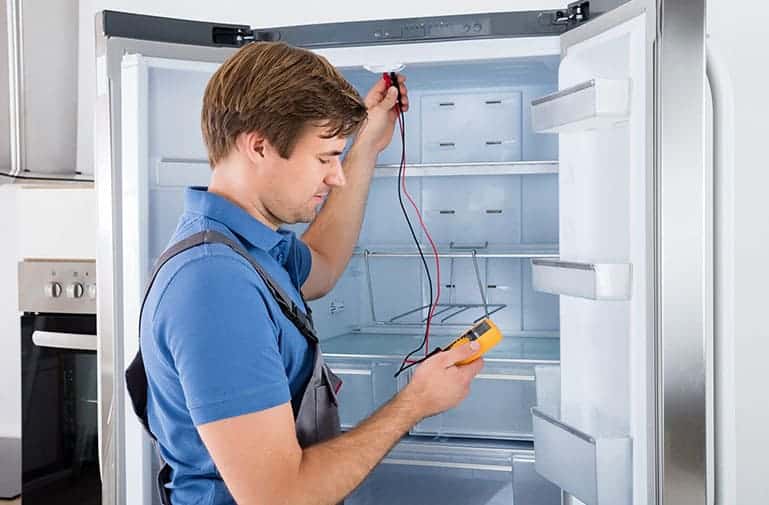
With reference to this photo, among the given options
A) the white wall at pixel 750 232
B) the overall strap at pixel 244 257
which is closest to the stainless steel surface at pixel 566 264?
the overall strap at pixel 244 257

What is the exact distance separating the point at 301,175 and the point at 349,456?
396mm

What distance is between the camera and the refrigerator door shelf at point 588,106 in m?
1.30

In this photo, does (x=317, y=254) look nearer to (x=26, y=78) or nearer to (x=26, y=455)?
(x=26, y=78)

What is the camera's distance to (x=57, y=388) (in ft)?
8.03

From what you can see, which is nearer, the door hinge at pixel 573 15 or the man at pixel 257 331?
the man at pixel 257 331

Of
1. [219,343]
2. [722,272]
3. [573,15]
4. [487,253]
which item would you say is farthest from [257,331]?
[487,253]

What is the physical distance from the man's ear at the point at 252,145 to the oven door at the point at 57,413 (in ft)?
4.65

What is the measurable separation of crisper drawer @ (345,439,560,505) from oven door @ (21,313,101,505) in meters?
0.85

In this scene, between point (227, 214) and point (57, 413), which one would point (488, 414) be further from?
point (57, 413)

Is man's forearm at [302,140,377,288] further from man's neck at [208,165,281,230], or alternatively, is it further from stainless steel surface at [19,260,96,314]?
stainless steel surface at [19,260,96,314]

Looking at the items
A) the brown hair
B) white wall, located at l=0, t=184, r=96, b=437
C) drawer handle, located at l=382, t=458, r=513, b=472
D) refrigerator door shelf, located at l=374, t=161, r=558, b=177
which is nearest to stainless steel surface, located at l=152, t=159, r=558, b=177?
refrigerator door shelf, located at l=374, t=161, r=558, b=177

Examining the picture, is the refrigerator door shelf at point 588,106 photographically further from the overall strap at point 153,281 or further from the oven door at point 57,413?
the oven door at point 57,413

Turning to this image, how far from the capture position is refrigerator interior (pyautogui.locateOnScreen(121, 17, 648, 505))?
1.39 meters

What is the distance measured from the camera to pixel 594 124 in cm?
139
